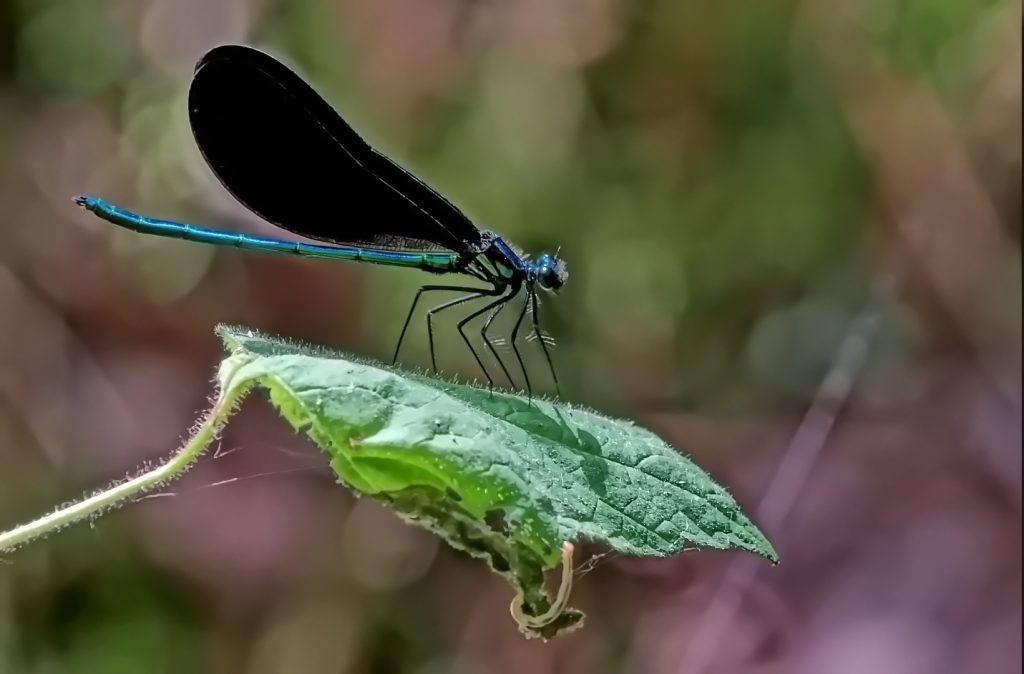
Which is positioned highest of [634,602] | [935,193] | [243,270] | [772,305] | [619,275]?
[935,193]


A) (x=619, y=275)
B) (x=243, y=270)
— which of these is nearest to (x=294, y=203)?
(x=243, y=270)

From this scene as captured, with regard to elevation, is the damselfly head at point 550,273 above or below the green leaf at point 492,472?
above

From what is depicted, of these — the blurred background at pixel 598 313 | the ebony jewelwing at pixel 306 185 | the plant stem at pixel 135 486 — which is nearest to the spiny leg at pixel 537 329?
the ebony jewelwing at pixel 306 185

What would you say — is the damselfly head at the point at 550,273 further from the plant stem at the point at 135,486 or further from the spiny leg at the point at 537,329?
the plant stem at the point at 135,486

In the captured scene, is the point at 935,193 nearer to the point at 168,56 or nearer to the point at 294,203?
the point at 294,203

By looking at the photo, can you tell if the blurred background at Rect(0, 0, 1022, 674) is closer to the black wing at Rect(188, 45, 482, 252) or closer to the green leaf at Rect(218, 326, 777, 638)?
the black wing at Rect(188, 45, 482, 252)
